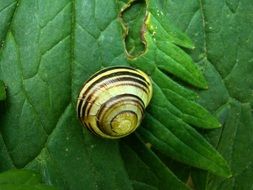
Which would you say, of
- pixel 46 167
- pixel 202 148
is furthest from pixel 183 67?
pixel 46 167

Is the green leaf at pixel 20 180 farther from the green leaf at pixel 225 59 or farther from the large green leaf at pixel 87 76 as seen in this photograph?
the green leaf at pixel 225 59

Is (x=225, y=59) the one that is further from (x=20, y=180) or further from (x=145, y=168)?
(x=20, y=180)

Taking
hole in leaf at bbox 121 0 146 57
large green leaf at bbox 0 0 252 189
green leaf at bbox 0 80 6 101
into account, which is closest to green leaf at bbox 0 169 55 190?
large green leaf at bbox 0 0 252 189

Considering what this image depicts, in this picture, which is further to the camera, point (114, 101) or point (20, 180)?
point (114, 101)

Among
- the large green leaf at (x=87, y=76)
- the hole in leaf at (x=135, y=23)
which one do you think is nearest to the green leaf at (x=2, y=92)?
the large green leaf at (x=87, y=76)

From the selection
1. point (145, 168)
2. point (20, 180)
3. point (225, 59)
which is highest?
point (225, 59)

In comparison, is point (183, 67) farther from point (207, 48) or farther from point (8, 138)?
point (8, 138)

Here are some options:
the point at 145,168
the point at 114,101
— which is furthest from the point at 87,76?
the point at 145,168
